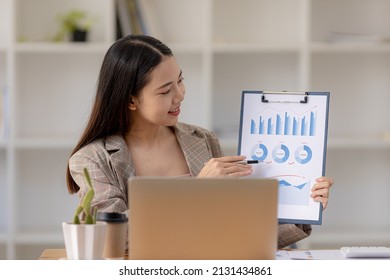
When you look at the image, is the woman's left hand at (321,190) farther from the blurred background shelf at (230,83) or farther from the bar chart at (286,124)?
the blurred background shelf at (230,83)

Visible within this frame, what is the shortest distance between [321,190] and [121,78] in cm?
83

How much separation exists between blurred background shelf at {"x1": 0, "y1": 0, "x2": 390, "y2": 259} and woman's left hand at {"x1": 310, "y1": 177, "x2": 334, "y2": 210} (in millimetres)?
2001

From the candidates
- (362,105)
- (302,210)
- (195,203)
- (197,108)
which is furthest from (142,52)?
(362,105)

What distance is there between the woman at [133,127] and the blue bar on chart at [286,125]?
27 centimetres

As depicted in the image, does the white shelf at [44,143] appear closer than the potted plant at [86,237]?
No

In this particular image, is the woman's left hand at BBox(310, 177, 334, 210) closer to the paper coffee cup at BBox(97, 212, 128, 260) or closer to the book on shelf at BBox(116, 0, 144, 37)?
the paper coffee cup at BBox(97, 212, 128, 260)

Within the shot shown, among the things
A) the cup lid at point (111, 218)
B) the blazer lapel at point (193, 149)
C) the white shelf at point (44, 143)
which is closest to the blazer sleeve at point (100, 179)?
the blazer lapel at point (193, 149)

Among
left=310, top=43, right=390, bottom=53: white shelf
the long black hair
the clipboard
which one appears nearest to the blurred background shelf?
left=310, top=43, right=390, bottom=53: white shelf

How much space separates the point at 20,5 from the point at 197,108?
113cm

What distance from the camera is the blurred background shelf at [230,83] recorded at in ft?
14.6

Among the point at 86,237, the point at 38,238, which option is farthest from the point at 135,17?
the point at 86,237

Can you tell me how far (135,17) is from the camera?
14.3 ft

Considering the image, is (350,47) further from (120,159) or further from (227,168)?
(227,168)
